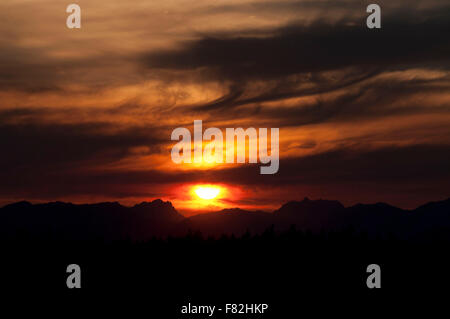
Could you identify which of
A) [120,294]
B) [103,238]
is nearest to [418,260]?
[120,294]

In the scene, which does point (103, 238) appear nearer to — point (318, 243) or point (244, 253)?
point (244, 253)

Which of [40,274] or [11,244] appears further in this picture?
[11,244]

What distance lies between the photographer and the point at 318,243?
47562 millimetres

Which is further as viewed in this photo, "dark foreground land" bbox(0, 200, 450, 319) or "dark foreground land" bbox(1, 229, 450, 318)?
"dark foreground land" bbox(1, 229, 450, 318)

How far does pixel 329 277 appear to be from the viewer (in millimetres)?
43719

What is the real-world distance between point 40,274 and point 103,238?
717 cm

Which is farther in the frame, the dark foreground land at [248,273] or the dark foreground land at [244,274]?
the dark foreground land at [248,273]

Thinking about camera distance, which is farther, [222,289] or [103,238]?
[103,238]
